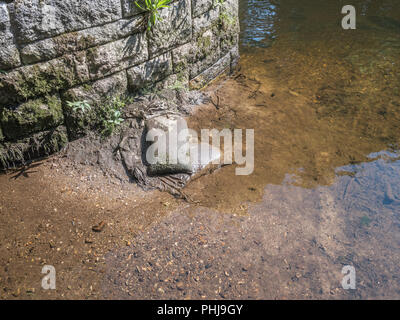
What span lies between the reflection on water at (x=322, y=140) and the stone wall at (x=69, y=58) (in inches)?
38.9

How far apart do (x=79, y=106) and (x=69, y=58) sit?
47 cm

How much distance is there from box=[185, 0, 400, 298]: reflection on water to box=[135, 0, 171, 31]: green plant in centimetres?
127

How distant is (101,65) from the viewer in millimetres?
3494

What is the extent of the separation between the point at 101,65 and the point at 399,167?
10.8 ft

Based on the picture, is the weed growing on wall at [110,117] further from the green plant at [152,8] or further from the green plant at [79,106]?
the green plant at [152,8]

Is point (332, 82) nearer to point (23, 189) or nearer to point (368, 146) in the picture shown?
point (368, 146)

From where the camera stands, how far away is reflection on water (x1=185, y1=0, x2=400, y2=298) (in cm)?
302

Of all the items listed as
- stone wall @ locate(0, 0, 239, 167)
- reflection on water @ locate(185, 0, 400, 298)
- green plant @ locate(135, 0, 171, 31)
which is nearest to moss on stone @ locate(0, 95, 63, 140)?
stone wall @ locate(0, 0, 239, 167)

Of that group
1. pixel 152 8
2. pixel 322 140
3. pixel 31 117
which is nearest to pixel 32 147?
pixel 31 117

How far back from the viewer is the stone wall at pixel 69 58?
2.96 meters

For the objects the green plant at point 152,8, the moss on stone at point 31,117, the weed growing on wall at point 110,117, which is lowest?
the weed growing on wall at point 110,117

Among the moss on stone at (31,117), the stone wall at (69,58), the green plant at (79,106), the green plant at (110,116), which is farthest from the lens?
the green plant at (110,116)

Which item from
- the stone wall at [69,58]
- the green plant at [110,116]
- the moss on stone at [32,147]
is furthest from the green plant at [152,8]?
the moss on stone at [32,147]

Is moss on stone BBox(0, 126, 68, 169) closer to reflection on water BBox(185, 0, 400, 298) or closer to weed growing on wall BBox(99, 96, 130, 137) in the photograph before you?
weed growing on wall BBox(99, 96, 130, 137)
